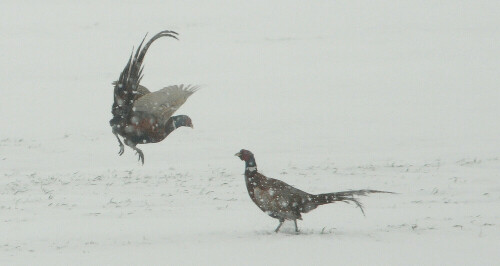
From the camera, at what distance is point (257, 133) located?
1978 cm

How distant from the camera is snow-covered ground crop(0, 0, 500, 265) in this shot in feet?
28.6

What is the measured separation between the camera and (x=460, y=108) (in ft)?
74.9

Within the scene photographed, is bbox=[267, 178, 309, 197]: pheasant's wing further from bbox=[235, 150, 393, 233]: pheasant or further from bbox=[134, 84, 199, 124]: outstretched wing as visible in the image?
bbox=[134, 84, 199, 124]: outstretched wing

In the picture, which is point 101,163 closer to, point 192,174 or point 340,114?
point 192,174

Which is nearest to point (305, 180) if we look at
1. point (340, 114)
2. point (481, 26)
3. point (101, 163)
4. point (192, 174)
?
point (192, 174)

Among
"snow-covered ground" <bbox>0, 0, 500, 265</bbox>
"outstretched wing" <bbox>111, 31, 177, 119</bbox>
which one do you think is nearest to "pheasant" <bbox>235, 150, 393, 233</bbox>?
"snow-covered ground" <bbox>0, 0, 500, 265</bbox>

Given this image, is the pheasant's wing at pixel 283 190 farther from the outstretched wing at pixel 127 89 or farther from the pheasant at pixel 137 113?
the outstretched wing at pixel 127 89

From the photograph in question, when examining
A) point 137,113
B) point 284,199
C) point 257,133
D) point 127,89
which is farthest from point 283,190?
point 257,133

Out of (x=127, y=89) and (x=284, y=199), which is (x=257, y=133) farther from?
(x=127, y=89)

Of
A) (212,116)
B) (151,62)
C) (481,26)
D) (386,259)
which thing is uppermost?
(481,26)

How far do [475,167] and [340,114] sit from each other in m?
8.29

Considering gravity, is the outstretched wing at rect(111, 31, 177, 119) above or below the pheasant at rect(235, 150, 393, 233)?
above

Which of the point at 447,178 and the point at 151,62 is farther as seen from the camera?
the point at 151,62

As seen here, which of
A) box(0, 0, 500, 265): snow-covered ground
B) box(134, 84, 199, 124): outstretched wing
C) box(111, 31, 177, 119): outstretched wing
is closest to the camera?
box(111, 31, 177, 119): outstretched wing
